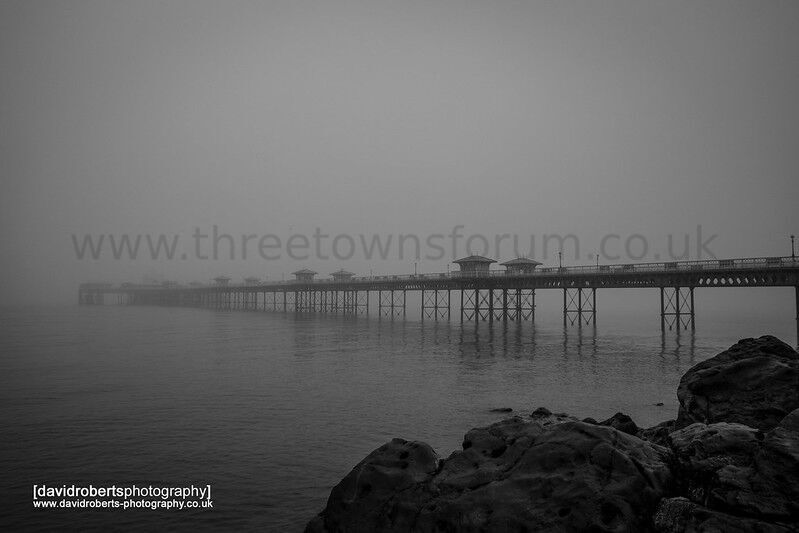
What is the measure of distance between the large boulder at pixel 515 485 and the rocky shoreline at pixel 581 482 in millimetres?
17

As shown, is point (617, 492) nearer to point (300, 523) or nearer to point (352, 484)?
point (352, 484)

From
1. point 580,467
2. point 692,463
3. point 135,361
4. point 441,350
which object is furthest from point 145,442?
point 441,350

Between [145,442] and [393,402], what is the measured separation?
354 inches

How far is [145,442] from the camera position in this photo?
14.0m

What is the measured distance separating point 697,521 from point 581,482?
1425 millimetres

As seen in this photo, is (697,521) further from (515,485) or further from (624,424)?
(624,424)

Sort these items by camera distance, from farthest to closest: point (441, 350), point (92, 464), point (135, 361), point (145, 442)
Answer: point (441, 350) → point (135, 361) → point (145, 442) → point (92, 464)

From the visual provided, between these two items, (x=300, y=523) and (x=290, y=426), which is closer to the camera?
(x=300, y=523)

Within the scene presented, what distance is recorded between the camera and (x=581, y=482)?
6.77 metres

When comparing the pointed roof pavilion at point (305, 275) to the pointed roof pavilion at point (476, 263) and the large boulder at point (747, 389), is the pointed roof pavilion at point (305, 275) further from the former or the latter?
the large boulder at point (747, 389)

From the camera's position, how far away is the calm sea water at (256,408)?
35.7 ft

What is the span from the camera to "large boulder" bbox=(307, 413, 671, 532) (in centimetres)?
651

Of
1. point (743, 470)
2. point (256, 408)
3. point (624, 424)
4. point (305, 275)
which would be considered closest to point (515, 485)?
point (743, 470)

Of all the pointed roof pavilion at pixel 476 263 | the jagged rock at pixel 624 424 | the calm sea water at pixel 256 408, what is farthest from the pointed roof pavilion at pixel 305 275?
the jagged rock at pixel 624 424
